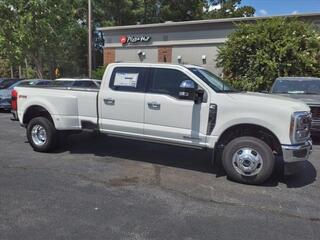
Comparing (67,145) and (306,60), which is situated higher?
(306,60)

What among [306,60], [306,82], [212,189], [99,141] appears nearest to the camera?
[212,189]

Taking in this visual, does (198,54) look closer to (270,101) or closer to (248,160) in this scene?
(270,101)

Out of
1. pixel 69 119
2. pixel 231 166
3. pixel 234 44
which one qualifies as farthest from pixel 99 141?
pixel 234 44

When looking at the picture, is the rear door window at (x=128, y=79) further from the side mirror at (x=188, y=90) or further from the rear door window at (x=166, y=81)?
the side mirror at (x=188, y=90)

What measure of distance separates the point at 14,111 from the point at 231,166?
17.1 ft

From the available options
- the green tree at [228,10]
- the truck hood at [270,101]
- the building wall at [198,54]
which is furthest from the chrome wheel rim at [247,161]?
the green tree at [228,10]

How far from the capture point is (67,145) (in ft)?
33.6

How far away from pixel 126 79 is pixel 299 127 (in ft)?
10.7

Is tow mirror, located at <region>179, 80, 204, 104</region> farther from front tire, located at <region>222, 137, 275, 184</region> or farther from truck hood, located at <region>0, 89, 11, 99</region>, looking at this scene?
truck hood, located at <region>0, 89, 11, 99</region>

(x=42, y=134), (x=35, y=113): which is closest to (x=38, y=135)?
(x=42, y=134)

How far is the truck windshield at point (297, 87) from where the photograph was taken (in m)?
12.8

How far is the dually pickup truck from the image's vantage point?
7.11 m

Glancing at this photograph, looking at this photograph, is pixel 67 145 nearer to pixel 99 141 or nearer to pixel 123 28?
pixel 99 141

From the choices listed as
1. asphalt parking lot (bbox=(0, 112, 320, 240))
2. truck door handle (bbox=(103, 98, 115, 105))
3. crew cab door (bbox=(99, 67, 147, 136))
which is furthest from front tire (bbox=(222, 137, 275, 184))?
truck door handle (bbox=(103, 98, 115, 105))
